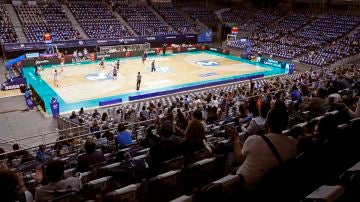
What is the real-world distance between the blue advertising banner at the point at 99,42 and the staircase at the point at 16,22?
4.13 ft

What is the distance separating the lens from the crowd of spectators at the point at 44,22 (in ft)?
129

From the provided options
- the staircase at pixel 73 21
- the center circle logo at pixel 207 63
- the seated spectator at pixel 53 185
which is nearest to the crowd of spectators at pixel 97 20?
the staircase at pixel 73 21

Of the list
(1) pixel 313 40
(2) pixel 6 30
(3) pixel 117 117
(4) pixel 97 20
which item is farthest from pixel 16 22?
(1) pixel 313 40

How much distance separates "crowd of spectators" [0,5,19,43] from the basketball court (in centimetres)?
608

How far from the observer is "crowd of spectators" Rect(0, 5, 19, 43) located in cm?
3647

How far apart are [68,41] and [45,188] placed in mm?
37468

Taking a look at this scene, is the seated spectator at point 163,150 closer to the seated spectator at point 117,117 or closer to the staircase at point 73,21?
the seated spectator at point 117,117

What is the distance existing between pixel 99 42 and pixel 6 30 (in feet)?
33.8

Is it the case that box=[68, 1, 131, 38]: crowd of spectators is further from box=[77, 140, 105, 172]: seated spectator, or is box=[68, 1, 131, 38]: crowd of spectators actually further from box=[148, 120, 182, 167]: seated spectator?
box=[148, 120, 182, 167]: seated spectator

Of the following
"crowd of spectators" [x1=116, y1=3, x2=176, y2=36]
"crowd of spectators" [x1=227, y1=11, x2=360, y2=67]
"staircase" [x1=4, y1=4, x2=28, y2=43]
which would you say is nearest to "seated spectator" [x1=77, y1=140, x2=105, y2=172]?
"crowd of spectators" [x1=227, y1=11, x2=360, y2=67]

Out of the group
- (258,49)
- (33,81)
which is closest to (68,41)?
(33,81)

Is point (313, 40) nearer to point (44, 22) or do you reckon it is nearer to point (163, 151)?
point (44, 22)

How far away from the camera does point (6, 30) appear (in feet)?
123

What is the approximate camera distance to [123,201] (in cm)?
456
